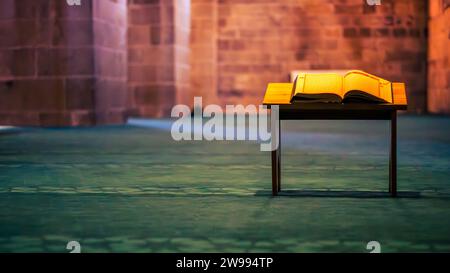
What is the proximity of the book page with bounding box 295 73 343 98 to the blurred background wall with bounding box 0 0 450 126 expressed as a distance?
949 cm

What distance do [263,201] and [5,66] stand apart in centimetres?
1057

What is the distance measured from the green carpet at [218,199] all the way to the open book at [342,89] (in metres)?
0.67

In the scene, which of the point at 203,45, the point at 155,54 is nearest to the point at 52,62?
the point at 155,54

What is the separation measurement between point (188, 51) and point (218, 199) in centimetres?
1533

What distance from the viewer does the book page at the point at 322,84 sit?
16.7ft

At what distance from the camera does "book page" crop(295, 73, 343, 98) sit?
508cm

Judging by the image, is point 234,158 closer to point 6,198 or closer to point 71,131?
point 6,198

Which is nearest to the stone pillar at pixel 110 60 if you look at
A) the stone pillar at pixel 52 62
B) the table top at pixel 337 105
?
the stone pillar at pixel 52 62

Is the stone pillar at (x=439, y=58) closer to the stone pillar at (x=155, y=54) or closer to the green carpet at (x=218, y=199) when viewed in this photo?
the stone pillar at (x=155, y=54)

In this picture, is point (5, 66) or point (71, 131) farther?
point (5, 66)

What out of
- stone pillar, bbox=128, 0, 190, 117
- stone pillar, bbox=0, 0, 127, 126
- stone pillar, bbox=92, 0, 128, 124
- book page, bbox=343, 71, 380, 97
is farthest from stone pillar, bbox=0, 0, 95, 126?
book page, bbox=343, 71, 380, 97

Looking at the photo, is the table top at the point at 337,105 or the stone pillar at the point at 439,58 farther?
the stone pillar at the point at 439,58

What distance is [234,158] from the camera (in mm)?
8094
